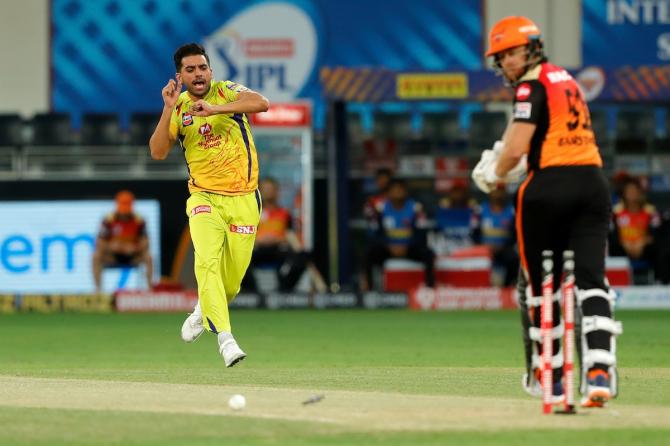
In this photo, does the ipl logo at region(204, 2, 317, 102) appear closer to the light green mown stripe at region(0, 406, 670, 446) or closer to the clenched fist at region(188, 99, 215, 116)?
the clenched fist at region(188, 99, 215, 116)

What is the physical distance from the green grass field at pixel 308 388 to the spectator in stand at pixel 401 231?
107 inches

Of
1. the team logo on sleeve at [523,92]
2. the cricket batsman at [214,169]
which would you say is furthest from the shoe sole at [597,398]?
the cricket batsman at [214,169]

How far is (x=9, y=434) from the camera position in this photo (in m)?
5.79

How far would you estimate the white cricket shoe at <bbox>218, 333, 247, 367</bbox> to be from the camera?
8.14 meters

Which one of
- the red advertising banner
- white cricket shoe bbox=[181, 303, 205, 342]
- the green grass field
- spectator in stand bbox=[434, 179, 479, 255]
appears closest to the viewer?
the green grass field

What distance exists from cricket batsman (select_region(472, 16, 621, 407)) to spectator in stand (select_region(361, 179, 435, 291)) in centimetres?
1011

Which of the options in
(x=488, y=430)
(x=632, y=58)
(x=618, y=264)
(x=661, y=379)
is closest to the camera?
(x=488, y=430)

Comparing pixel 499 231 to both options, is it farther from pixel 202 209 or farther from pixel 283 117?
pixel 202 209

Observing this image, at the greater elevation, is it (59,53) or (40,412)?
(59,53)

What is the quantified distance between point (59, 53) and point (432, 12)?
19.4 ft

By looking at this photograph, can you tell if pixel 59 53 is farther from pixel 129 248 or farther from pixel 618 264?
pixel 618 264

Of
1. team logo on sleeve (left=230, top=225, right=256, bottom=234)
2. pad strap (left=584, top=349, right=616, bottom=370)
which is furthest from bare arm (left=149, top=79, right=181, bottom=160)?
pad strap (left=584, top=349, right=616, bottom=370)

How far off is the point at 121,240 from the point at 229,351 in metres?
8.76

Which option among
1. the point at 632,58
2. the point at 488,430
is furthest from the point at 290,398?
the point at 632,58
